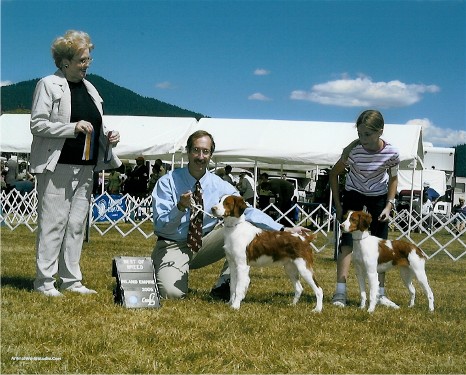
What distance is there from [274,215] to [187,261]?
28.7 ft

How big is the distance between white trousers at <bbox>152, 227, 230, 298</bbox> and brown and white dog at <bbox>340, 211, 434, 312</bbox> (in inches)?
39.5

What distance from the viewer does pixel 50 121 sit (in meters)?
4.32

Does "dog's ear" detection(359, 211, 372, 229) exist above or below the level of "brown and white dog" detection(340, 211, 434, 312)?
above

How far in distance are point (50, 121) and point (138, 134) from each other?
35.0 ft

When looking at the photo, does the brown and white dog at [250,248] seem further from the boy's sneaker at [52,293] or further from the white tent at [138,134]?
the white tent at [138,134]

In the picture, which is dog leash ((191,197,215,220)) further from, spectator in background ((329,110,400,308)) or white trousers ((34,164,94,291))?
spectator in background ((329,110,400,308))

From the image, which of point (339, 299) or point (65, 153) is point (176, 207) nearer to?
point (65, 153)

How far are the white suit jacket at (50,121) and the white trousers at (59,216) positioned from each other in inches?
4.2

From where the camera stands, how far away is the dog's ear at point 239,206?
13.6 feet

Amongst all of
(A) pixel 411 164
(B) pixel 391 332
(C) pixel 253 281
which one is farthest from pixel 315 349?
(A) pixel 411 164

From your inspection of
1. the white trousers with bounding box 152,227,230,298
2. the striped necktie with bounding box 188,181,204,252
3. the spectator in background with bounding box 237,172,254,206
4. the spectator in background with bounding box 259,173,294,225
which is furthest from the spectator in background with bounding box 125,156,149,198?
the striped necktie with bounding box 188,181,204,252

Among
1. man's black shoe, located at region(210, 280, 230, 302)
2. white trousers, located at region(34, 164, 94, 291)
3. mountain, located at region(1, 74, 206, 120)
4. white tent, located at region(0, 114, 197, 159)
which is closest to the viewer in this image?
white trousers, located at region(34, 164, 94, 291)

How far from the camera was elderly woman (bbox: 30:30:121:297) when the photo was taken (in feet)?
14.0

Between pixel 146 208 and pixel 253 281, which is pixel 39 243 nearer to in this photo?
pixel 253 281
